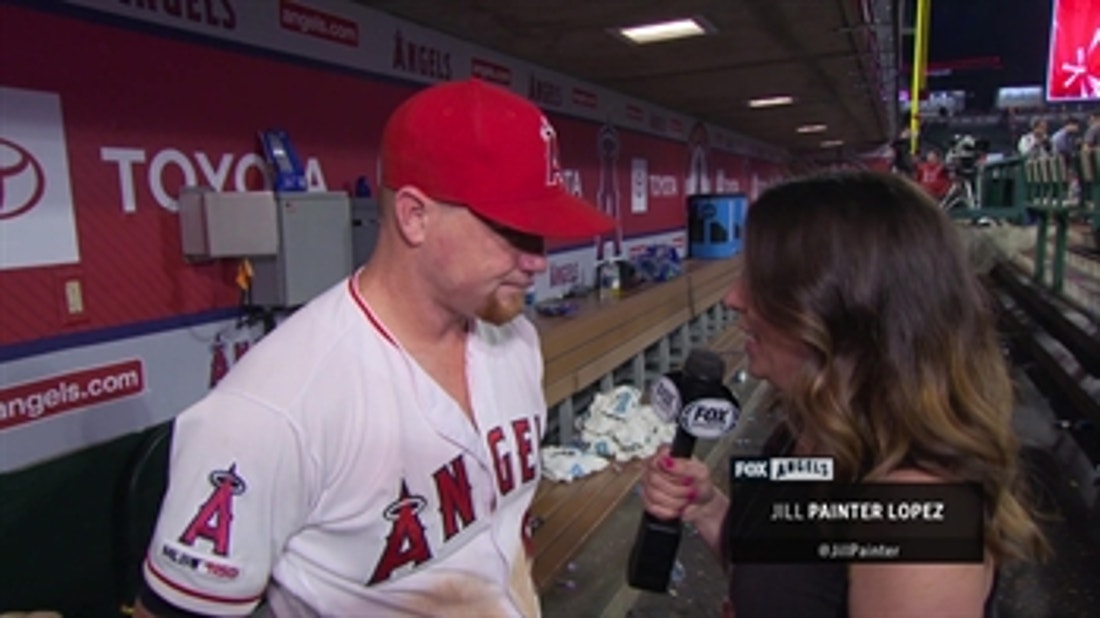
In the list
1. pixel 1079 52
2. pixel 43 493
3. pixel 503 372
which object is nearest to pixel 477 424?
pixel 503 372

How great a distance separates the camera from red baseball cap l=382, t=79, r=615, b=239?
42.1 inches

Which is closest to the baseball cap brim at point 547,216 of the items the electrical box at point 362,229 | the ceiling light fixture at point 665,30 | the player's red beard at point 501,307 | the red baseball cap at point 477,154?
the red baseball cap at point 477,154

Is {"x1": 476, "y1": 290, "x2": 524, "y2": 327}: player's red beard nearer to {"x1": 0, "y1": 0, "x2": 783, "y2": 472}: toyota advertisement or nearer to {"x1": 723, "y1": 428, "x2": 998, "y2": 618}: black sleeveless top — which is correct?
{"x1": 723, "y1": 428, "x2": 998, "y2": 618}: black sleeveless top

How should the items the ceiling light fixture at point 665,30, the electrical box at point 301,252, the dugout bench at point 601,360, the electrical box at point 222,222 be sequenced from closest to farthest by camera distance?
the electrical box at point 222,222 < the electrical box at point 301,252 < the dugout bench at point 601,360 < the ceiling light fixture at point 665,30

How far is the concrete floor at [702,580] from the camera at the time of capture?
266cm

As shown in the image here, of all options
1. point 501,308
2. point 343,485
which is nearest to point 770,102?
point 501,308

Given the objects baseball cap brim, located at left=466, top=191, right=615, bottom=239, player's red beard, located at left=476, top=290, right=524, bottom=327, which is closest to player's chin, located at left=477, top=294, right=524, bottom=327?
player's red beard, located at left=476, top=290, right=524, bottom=327

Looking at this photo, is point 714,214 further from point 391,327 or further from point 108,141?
point 391,327

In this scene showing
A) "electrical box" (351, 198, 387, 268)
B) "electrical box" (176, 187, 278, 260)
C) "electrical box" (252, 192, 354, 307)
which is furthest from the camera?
"electrical box" (351, 198, 387, 268)

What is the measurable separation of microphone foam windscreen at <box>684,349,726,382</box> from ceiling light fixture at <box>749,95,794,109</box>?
607cm

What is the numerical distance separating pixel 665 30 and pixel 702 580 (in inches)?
106

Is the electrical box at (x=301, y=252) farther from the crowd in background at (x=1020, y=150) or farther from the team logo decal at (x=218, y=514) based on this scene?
the crowd in background at (x=1020, y=150)

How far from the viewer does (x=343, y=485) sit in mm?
1055

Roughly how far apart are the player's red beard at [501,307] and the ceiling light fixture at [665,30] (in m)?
2.75
